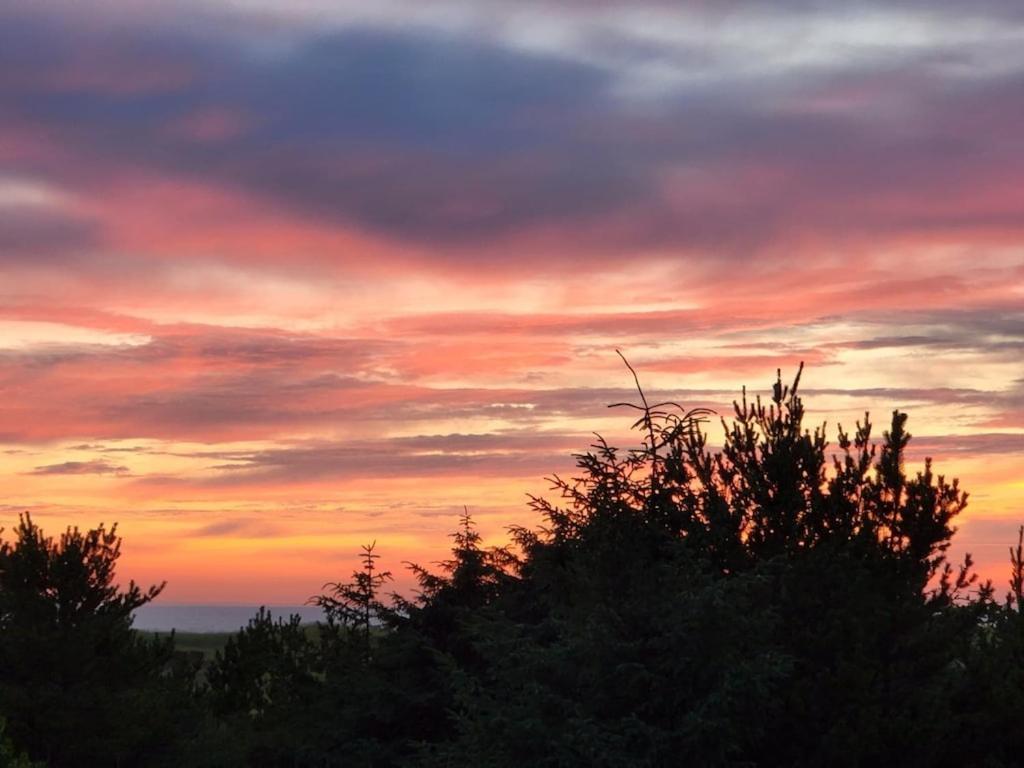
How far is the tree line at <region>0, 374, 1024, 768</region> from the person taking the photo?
53.6ft

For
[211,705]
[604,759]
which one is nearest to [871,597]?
[604,759]

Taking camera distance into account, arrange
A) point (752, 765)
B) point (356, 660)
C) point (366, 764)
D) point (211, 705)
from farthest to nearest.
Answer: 1. point (211, 705)
2. point (356, 660)
3. point (366, 764)
4. point (752, 765)

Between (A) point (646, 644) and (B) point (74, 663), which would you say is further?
(B) point (74, 663)

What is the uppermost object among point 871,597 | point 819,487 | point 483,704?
point 819,487

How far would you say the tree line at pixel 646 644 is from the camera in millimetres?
16344

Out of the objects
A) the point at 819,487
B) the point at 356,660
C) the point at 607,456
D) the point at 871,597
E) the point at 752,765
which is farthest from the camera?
the point at 356,660

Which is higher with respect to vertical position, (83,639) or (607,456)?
(607,456)

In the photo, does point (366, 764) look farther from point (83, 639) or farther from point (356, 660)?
point (83, 639)

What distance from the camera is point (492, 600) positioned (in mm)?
30312

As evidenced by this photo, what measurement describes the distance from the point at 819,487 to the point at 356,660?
46.8ft

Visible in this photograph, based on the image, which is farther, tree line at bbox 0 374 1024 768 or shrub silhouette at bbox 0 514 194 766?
shrub silhouette at bbox 0 514 194 766

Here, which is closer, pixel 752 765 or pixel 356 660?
pixel 752 765

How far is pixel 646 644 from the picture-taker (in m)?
16.4

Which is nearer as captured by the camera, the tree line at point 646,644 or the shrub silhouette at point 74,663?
the tree line at point 646,644
